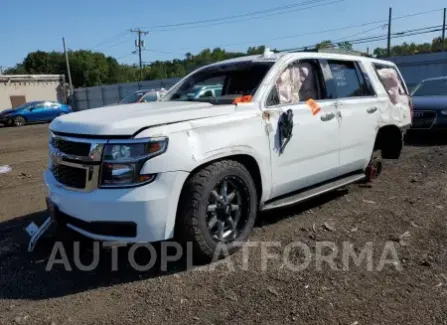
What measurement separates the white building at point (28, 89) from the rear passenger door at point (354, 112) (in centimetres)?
4100

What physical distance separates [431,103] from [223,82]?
→ 6.54 m

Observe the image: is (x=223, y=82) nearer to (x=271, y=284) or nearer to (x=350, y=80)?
(x=350, y=80)

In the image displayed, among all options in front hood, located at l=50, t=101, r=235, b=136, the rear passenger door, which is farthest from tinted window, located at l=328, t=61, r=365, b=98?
front hood, located at l=50, t=101, r=235, b=136

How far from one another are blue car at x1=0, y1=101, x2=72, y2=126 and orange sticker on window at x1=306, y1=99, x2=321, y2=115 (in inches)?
962

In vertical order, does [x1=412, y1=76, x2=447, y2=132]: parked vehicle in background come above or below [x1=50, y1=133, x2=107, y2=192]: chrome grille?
below

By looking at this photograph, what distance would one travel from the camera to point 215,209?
3.67 metres

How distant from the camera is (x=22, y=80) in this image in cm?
4112

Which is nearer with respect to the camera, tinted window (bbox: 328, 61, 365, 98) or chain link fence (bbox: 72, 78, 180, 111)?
tinted window (bbox: 328, 61, 365, 98)

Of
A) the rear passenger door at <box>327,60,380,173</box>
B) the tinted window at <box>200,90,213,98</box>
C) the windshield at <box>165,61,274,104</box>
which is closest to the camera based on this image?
the windshield at <box>165,61,274,104</box>

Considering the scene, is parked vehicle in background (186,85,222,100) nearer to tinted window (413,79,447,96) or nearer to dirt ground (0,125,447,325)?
dirt ground (0,125,447,325)

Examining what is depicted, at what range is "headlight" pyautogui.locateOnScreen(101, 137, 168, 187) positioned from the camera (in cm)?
327

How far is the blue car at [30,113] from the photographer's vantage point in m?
25.3

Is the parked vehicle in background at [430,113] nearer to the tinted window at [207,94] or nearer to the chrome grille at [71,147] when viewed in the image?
the tinted window at [207,94]

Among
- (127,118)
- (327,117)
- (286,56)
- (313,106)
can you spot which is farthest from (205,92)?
(127,118)
